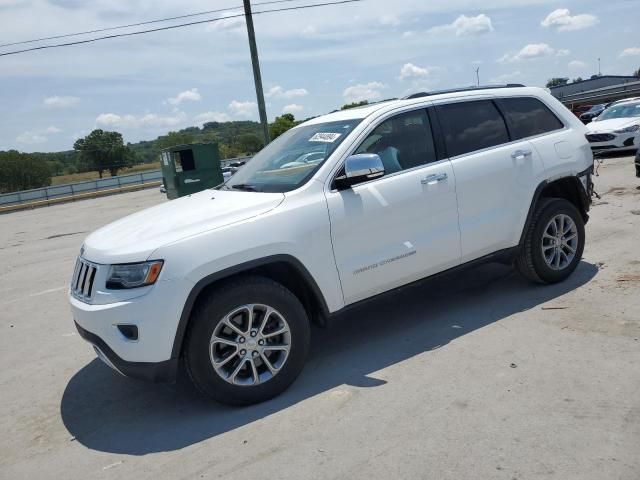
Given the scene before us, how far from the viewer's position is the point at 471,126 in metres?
4.94

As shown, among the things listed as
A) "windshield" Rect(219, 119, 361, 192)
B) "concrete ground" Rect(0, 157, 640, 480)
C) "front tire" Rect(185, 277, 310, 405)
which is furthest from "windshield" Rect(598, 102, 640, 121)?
"front tire" Rect(185, 277, 310, 405)

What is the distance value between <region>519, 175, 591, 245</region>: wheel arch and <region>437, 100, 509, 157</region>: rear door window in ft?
1.86

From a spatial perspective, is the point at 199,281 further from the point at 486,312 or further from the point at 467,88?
the point at 467,88

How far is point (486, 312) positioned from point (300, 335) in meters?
1.89

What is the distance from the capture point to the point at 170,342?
3.54 metres

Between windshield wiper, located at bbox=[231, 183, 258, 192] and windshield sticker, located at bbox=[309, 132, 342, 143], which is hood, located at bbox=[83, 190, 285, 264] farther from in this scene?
windshield sticker, located at bbox=[309, 132, 342, 143]

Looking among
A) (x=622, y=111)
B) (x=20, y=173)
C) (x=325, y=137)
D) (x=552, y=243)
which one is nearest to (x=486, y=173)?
(x=552, y=243)

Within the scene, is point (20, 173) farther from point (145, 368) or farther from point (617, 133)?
point (145, 368)

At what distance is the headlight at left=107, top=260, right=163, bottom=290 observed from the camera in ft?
11.5

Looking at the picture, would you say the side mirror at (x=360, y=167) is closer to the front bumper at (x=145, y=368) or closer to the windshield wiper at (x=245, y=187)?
the windshield wiper at (x=245, y=187)

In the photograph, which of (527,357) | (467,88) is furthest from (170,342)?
(467,88)

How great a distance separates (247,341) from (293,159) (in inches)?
61.8

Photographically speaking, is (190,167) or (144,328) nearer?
(144,328)

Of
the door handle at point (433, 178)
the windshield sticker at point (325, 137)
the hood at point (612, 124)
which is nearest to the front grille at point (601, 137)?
the hood at point (612, 124)
